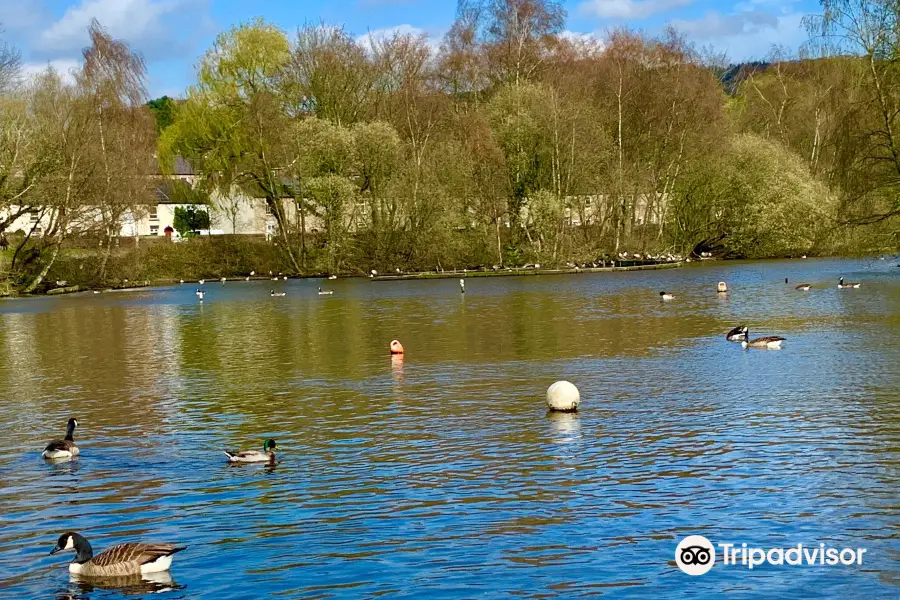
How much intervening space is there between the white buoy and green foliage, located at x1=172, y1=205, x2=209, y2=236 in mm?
97350

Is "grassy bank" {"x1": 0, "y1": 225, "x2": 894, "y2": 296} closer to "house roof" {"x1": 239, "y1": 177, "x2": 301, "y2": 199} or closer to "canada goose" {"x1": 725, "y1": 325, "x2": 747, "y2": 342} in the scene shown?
"house roof" {"x1": 239, "y1": 177, "x2": 301, "y2": 199}

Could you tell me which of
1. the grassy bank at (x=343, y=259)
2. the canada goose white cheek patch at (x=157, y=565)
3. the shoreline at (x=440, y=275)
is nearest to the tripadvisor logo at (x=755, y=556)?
the canada goose white cheek patch at (x=157, y=565)

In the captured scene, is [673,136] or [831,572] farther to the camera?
[673,136]

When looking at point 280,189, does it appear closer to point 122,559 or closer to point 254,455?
point 254,455

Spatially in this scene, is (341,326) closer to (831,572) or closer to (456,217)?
(831,572)

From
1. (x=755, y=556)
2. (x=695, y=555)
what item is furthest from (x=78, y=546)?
(x=755, y=556)

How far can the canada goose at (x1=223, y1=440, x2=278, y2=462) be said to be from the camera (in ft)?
61.6

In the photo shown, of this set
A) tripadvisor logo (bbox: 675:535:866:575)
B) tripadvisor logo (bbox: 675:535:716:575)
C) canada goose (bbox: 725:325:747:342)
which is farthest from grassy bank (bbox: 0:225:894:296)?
tripadvisor logo (bbox: 675:535:866:575)

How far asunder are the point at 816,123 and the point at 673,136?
62.6 feet

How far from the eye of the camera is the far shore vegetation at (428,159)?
87.1 meters

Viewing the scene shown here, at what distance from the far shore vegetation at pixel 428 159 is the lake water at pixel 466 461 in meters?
47.1

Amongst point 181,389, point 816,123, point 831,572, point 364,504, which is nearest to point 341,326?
point 181,389

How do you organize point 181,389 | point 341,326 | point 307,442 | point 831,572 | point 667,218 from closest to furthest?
point 831,572 < point 307,442 < point 181,389 < point 341,326 < point 667,218

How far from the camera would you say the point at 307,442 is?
21.2 meters
